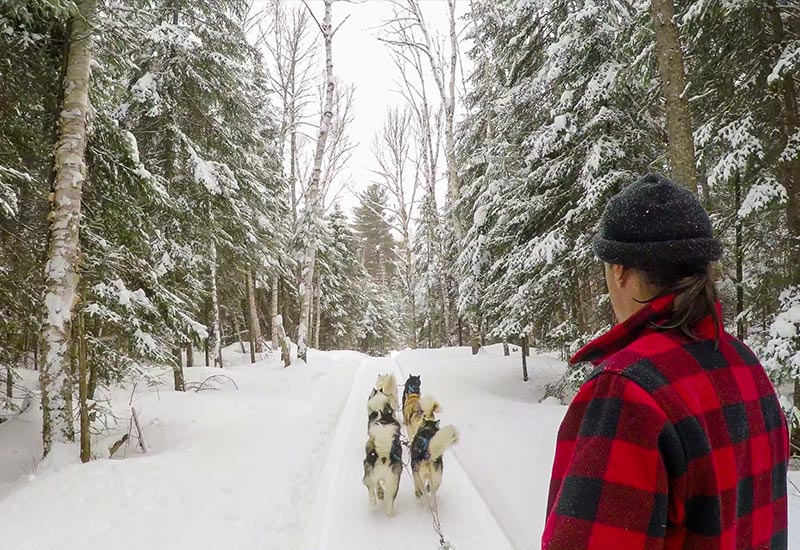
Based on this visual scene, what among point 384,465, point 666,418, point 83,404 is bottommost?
point 384,465

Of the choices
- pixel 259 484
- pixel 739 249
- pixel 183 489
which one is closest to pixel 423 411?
pixel 259 484

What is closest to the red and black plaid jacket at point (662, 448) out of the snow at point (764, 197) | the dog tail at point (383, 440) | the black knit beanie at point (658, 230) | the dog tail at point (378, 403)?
the black knit beanie at point (658, 230)

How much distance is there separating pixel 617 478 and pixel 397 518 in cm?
431

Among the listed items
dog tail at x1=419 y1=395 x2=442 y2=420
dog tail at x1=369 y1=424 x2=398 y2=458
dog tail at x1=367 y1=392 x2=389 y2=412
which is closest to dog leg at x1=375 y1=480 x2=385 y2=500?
dog tail at x1=369 y1=424 x2=398 y2=458

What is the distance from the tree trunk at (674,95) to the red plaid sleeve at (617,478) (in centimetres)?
524

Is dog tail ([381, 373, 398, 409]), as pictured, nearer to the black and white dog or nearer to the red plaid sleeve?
the black and white dog

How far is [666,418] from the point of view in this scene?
3.14 ft

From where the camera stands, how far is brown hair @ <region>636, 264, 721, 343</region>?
1120 mm

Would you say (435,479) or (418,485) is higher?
(435,479)

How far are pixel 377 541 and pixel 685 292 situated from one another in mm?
4089

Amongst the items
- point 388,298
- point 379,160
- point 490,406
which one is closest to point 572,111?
point 490,406

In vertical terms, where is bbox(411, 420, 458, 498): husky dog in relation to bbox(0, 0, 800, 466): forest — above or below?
below

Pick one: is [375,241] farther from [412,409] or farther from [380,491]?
[380,491]

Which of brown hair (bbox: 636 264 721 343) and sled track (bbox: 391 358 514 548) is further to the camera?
sled track (bbox: 391 358 514 548)
